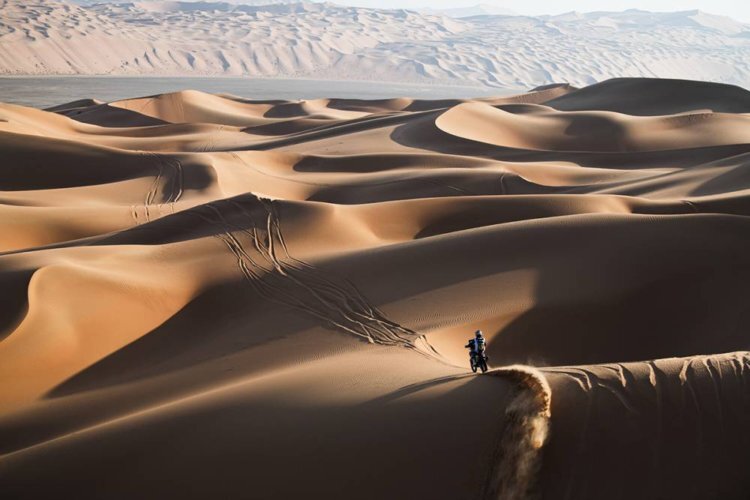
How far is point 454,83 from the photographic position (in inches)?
4405

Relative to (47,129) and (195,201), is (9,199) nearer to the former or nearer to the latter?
(195,201)

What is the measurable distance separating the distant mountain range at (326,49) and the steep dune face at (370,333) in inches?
2958

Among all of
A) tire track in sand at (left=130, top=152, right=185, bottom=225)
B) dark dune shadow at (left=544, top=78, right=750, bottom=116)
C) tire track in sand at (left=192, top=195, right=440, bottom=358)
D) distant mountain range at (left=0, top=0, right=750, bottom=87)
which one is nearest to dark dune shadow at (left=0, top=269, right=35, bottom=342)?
tire track in sand at (left=192, top=195, right=440, bottom=358)

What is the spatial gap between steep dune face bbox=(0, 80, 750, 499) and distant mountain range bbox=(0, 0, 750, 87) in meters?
75.1

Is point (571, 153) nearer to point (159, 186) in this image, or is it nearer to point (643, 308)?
point (159, 186)

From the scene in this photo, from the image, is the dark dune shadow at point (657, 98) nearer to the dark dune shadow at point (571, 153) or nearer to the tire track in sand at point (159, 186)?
the dark dune shadow at point (571, 153)

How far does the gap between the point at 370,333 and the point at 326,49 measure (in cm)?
12634

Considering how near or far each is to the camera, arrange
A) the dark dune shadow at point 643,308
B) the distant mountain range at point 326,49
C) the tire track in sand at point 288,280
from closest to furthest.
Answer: the dark dune shadow at point 643,308 < the tire track in sand at point 288,280 < the distant mountain range at point 326,49

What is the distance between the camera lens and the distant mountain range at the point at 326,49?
94188 millimetres

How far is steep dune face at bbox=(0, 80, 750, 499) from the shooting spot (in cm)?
464

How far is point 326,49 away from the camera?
130 metres

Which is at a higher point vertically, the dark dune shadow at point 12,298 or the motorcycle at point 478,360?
the motorcycle at point 478,360

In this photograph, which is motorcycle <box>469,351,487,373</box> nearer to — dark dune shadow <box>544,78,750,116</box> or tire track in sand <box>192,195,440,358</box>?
tire track in sand <box>192,195,440,358</box>

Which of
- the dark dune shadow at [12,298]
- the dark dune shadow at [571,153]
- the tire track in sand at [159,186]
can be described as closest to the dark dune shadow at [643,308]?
the dark dune shadow at [12,298]
